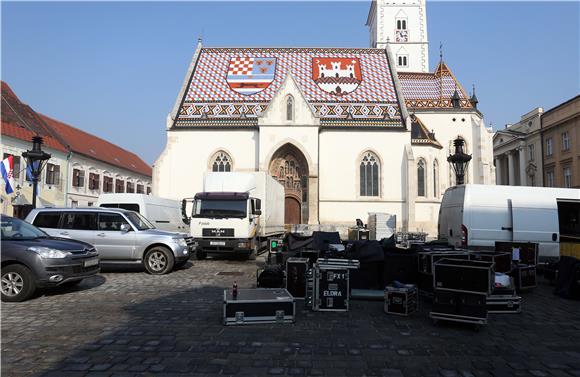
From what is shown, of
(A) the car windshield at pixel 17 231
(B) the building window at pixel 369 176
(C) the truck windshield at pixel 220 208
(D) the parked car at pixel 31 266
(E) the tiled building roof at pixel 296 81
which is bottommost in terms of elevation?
(D) the parked car at pixel 31 266

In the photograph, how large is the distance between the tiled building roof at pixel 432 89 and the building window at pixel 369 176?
16.3 meters

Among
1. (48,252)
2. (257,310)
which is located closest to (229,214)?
(48,252)

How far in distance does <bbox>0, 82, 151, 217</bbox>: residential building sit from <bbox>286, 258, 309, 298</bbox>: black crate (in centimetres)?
3093

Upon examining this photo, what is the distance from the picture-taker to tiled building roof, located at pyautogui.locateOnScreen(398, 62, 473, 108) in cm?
4434

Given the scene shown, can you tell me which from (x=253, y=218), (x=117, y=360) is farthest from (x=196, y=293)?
(x=253, y=218)

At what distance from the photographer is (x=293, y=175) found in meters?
31.2

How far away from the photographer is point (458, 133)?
43.7 m

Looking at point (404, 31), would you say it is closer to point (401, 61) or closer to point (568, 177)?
point (401, 61)

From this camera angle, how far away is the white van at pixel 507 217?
1284cm

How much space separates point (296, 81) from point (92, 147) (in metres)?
29.6

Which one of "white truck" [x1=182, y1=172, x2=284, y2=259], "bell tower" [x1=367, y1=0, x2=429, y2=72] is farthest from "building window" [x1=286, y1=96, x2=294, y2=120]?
"bell tower" [x1=367, y1=0, x2=429, y2=72]

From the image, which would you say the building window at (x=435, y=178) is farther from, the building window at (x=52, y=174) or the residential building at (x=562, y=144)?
the building window at (x=52, y=174)

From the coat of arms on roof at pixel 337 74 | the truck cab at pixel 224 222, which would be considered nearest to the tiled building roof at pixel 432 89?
the coat of arms on roof at pixel 337 74

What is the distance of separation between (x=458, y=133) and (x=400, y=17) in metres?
25.5
